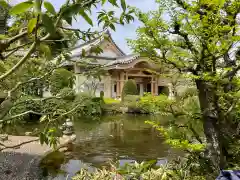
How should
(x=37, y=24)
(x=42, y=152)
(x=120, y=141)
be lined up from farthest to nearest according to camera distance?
(x=120, y=141), (x=42, y=152), (x=37, y=24)

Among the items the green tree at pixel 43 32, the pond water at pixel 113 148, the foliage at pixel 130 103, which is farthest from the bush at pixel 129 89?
the green tree at pixel 43 32

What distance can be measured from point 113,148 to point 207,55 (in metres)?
5.39

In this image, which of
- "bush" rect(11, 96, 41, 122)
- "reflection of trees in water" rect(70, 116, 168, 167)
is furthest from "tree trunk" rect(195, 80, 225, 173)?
"reflection of trees in water" rect(70, 116, 168, 167)

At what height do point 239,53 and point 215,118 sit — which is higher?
point 239,53

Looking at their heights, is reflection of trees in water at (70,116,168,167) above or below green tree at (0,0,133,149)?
below

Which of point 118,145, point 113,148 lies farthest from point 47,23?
point 118,145

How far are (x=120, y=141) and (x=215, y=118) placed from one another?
5979 millimetres

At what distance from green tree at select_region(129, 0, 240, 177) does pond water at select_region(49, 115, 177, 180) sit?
2695mm

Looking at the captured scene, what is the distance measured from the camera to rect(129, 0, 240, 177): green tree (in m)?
3.06

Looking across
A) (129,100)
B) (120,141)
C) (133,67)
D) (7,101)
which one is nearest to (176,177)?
(7,101)

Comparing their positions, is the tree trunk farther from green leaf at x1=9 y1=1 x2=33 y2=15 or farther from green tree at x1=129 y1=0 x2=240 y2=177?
green leaf at x1=9 y1=1 x2=33 y2=15

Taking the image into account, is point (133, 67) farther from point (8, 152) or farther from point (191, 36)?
point (191, 36)

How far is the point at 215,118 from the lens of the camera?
3.33 metres

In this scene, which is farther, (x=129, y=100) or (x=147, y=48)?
(x=129, y=100)
